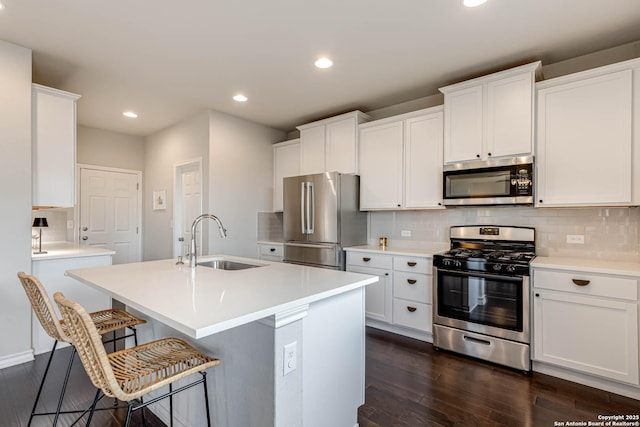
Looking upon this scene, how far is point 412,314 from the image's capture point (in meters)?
3.22

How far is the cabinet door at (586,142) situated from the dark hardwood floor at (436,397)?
55.7 inches

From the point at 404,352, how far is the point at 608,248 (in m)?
1.91

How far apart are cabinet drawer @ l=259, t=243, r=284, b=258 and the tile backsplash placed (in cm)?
178

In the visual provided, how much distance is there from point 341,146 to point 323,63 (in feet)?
4.14

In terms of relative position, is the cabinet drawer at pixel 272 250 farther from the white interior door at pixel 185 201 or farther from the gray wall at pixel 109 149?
the gray wall at pixel 109 149

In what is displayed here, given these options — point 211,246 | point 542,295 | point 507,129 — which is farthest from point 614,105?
point 211,246

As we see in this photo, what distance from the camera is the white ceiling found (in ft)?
7.09

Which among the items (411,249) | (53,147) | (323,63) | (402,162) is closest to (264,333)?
(323,63)

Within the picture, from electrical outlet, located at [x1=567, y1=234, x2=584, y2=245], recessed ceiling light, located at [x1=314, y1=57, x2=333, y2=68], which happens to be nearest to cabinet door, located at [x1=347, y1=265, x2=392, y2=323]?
electrical outlet, located at [x1=567, y1=234, x2=584, y2=245]

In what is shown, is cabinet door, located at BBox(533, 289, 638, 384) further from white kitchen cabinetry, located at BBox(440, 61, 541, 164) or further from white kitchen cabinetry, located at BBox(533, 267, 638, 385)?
white kitchen cabinetry, located at BBox(440, 61, 541, 164)

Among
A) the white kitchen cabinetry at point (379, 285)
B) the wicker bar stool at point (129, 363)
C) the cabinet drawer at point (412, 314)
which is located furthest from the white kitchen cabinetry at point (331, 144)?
the wicker bar stool at point (129, 363)

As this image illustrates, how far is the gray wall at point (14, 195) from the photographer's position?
2.59m

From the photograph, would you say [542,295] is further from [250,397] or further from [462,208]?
[250,397]

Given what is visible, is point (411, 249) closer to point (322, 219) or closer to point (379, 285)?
point (379, 285)
